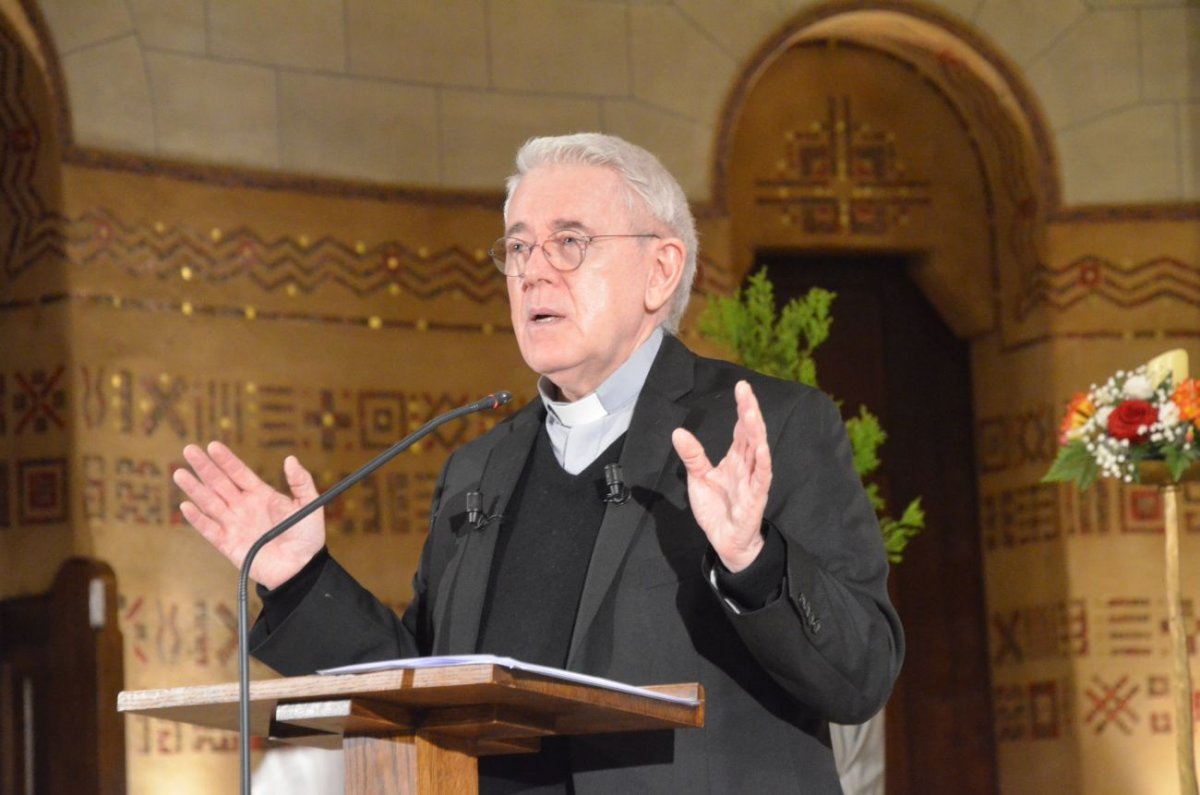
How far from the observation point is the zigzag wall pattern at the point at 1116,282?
7.43 meters

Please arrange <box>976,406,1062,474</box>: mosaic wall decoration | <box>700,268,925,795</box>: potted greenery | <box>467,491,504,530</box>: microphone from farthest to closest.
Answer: <box>976,406,1062,474</box>: mosaic wall decoration
<box>700,268,925,795</box>: potted greenery
<box>467,491,504,530</box>: microphone

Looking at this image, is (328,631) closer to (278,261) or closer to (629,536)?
(629,536)

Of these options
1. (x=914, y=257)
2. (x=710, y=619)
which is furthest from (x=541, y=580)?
(x=914, y=257)

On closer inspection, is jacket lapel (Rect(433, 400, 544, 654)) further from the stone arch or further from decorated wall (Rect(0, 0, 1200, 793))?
the stone arch

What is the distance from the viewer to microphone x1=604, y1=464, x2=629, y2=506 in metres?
2.51

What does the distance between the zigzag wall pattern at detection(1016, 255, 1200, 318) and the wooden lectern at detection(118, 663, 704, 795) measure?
18.7 ft

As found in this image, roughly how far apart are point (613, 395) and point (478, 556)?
35 cm

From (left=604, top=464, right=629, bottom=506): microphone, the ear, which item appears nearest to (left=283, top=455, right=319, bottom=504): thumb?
(left=604, top=464, right=629, bottom=506): microphone

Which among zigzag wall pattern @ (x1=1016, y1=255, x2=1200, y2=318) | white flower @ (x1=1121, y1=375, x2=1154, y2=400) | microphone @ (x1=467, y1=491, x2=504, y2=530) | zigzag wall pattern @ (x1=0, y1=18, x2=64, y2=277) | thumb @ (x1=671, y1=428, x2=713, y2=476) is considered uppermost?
zigzag wall pattern @ (x1=0, y1=18, x2=64, y2=277)

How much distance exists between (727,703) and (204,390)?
4028 mm

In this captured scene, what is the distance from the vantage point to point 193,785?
228 inches

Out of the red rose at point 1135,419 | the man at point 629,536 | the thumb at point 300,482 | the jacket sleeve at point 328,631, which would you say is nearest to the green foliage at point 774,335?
the red rose at point 1135,419

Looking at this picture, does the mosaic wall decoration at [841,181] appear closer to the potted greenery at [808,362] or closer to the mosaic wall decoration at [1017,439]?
the mosaic wall decoration at [1017,439]

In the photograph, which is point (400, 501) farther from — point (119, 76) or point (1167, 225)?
point (1167, 225)
